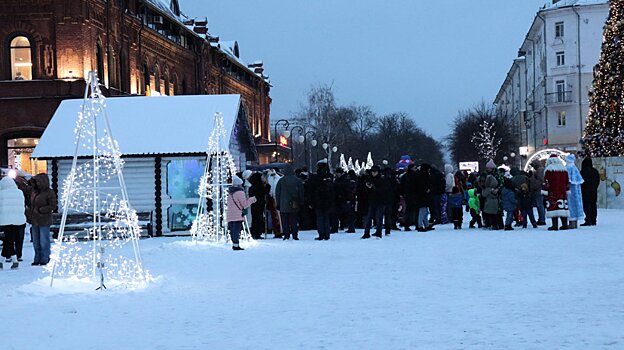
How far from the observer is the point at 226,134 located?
23.8m

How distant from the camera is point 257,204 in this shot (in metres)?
22.2

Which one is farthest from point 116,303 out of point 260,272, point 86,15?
point 86,15

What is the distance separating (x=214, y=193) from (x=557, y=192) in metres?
9.08

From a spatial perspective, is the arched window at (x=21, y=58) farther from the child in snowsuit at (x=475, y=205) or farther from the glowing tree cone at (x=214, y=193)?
the child in snowsuit at (x=475, y=205)

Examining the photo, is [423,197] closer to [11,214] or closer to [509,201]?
[509,201]

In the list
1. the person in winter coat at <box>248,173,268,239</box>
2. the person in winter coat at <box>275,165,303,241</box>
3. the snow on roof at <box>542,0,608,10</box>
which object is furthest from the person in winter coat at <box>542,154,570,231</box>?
the snow on roof at <box>542,0,608,10</box>

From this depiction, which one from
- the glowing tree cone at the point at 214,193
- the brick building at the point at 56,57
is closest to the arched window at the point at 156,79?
the brick building at the point at 56,57

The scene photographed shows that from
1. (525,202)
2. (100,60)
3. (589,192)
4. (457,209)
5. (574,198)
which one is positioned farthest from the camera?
(100,60)

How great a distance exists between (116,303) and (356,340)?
13.0ft

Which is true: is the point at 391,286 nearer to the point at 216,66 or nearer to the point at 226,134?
the point at 226,134

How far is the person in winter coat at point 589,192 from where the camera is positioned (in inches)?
883

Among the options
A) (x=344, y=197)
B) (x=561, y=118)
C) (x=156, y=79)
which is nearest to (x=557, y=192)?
(x=344, y=197)

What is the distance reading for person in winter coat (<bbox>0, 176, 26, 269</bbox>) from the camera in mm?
16016

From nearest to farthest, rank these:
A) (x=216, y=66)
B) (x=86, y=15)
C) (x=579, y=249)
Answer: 1. (x=579, y=249)
2. (x=86, y=15)
3. (x=216, y=66)
